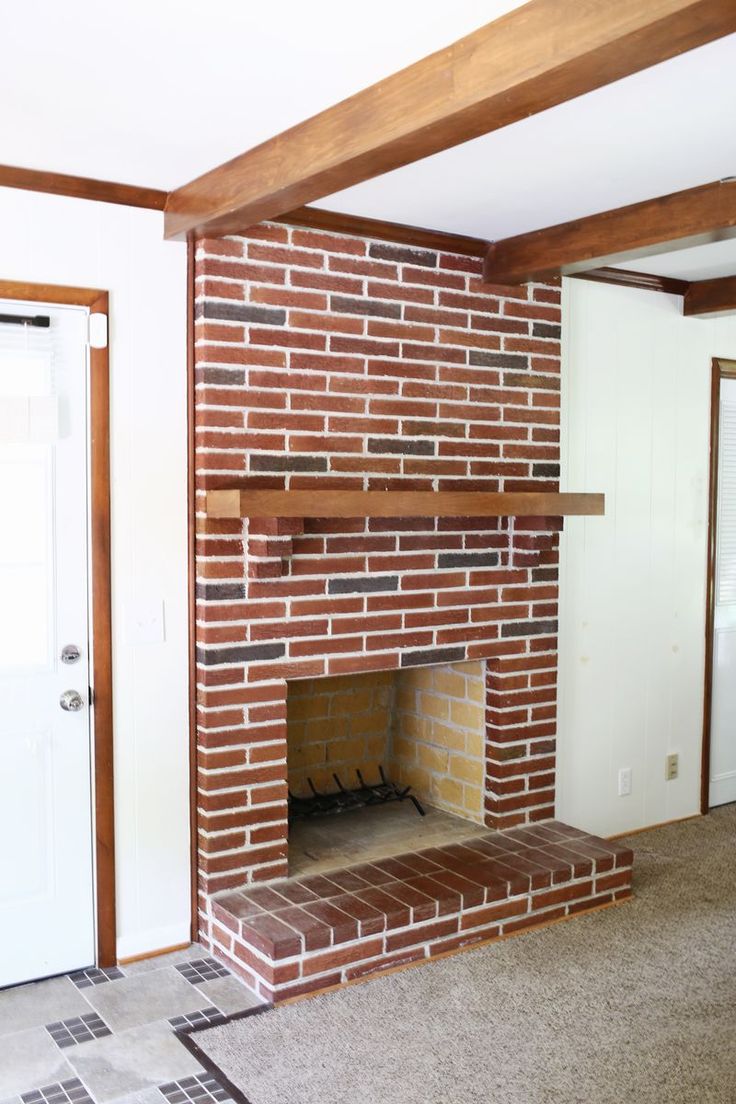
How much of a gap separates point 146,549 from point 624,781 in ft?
7.56

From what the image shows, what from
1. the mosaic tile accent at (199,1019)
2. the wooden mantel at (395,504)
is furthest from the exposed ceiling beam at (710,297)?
the mosaic tile accent at (199,1019)

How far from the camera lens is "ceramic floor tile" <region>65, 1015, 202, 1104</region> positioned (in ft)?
8.19

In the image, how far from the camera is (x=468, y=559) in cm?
367

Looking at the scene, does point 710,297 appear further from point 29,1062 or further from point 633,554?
point 29,1062

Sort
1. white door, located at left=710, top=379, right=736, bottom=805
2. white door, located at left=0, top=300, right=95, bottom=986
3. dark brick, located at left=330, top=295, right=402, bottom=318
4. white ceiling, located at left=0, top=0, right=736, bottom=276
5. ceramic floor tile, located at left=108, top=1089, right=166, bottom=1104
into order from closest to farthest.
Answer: white ceiling, located at left=0, top=0, right=736, bottom=276, ceramic floor tile, located at left=108, top=1089, right=166, bottom=1104, white door, located at left=0, top=300, right=95, bottom=986, dark brick, located at left=330, top=295, right=402, bottom=318, white door, located at left=710, top=379, right=736, bottom=805

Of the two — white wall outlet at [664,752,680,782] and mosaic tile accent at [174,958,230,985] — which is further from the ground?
white wall outlet at [664,752,680,782]

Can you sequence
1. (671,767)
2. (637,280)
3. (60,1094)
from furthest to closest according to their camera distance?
(671,767), (637,280), (60,1094)

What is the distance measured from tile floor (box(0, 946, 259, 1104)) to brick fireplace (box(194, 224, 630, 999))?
14cm

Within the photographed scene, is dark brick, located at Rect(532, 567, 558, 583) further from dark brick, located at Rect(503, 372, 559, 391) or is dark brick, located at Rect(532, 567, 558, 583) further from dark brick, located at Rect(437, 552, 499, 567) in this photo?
dark brick, located at Rect(503, 372, 559, 391)

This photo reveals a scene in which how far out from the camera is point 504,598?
3779 millimetres

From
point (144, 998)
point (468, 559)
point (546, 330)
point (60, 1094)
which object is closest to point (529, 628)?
point (468, 559)

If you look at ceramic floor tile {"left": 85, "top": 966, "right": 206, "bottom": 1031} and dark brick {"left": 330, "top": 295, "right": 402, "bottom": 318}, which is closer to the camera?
ceramic floor tile {"left": 85, "top": 966, "right": 206, "bottom": 1031}

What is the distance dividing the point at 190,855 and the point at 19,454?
1.34 meters

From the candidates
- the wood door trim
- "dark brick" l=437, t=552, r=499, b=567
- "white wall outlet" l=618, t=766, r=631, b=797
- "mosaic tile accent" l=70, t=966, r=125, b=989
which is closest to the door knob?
the wood door trim
